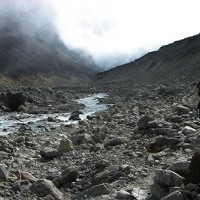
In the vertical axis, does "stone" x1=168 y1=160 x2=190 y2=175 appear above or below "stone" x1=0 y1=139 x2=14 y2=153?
below

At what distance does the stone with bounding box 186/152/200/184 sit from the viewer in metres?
6.55

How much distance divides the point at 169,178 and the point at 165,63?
281 ft

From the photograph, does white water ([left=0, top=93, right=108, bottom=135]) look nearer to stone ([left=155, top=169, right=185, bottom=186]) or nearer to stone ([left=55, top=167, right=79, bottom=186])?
stone ([left=55, top=167, right=79, bottom=186])

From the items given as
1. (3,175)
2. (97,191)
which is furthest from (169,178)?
(3,175)

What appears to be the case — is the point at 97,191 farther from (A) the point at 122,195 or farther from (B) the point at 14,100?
(B) the point at 14,100

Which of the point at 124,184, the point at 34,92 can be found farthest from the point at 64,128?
the point at 34,92

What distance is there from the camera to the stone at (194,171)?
6555 millimetres

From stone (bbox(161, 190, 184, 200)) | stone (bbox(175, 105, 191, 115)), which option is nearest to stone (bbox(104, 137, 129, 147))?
stone (bbox(175, 105, 191, 115))

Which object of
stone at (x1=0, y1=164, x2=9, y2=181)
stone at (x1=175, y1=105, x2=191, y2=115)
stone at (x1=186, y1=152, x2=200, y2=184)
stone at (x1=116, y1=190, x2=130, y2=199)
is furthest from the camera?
stone at (x1=175, y1=105, x2=191, y2=115)

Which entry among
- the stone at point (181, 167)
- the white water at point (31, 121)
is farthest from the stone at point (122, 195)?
the white water at point (31, 121)

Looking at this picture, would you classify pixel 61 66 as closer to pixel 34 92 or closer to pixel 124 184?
pixel 34 92

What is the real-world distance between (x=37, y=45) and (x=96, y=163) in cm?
12253

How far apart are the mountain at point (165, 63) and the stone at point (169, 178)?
6437 centimetres

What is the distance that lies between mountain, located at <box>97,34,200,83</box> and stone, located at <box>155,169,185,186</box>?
64369mm
